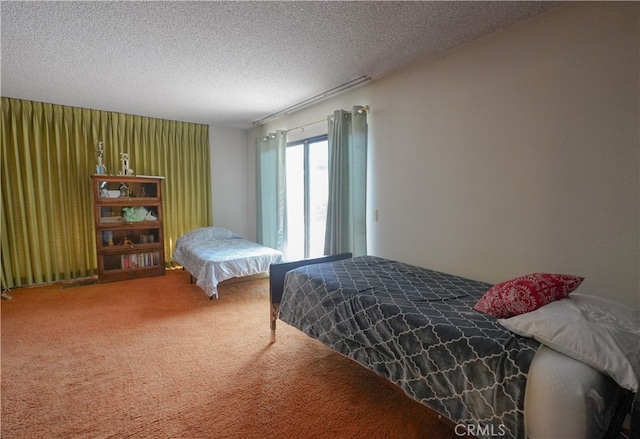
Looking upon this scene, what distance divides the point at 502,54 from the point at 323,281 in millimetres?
2036

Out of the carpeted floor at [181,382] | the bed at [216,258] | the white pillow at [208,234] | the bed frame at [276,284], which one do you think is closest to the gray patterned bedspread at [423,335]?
the bed frame at [276,284]

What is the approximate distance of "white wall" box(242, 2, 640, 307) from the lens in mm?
1671

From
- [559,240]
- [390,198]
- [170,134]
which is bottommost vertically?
[559,240]

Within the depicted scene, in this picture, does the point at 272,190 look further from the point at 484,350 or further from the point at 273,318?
the point at 484,350

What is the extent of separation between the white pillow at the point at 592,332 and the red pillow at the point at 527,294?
0.06 metres

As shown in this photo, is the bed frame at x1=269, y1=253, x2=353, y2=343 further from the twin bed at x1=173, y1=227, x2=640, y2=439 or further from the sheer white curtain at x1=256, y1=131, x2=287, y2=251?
the sheer white curtain at x1=256, y1=131, x2=287, y2=251

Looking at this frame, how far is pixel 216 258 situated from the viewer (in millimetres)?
3420

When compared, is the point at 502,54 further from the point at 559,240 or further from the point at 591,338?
the point at 591,338

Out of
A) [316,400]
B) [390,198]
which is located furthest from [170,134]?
[316,400]

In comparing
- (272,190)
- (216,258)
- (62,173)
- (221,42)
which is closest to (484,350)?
(221,42)

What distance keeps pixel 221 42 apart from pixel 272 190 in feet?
8.07

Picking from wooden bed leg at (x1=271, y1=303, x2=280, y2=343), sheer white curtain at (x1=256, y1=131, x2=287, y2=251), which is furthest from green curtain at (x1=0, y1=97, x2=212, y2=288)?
wooden bed leg at (x1=271, y1=303, x2=280, y2=343)

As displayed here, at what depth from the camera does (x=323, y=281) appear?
2.15 m

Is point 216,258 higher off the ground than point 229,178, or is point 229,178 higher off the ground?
point 229,178
